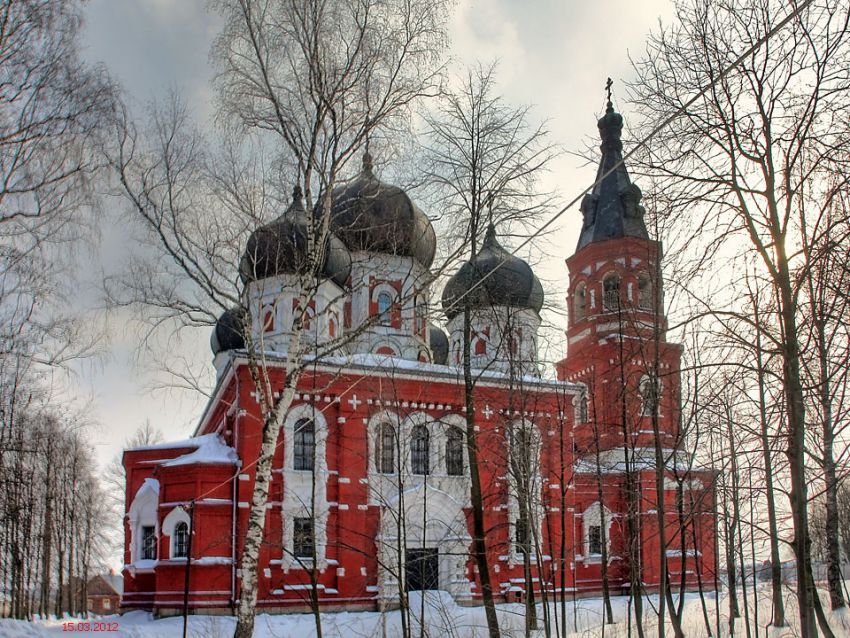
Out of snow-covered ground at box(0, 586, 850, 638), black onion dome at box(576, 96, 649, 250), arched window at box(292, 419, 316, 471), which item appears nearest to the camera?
snow-covered ground at box(0, 586, 850, 638)

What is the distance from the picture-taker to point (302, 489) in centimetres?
2364

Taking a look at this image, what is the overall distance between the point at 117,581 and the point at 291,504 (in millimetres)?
65166

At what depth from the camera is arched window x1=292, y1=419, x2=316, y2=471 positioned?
78.8ft

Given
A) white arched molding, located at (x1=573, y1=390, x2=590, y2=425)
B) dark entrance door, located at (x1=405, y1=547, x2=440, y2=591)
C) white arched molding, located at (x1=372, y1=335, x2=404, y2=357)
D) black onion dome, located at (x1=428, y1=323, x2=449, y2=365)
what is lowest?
dark entrance door, located at (x1=405, y1=547, x2=440, y2=591)

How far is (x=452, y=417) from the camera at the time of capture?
2602 cm

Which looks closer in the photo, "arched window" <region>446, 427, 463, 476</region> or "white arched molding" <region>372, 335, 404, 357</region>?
"arched window" <region>446, 427, 463, 476</region>

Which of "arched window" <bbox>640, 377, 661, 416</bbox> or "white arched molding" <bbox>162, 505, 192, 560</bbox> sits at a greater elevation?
"arched window" <bbox>640, 377, 661, 416</bbox>

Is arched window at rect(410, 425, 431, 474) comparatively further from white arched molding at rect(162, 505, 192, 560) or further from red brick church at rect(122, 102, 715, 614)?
white arched molding at rect(162, 505, 192, 560)

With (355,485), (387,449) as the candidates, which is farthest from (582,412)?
(355,485)

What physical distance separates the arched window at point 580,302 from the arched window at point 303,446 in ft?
46.0

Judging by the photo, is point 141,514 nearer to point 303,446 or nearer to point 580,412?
point 303,446

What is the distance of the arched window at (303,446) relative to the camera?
24031 mm

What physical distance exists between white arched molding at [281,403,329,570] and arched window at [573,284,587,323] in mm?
13839

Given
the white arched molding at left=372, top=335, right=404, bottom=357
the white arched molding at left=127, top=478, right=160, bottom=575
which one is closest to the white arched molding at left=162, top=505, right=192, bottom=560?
the white arched molding at left=127, top=478, right=160, bottom=575
